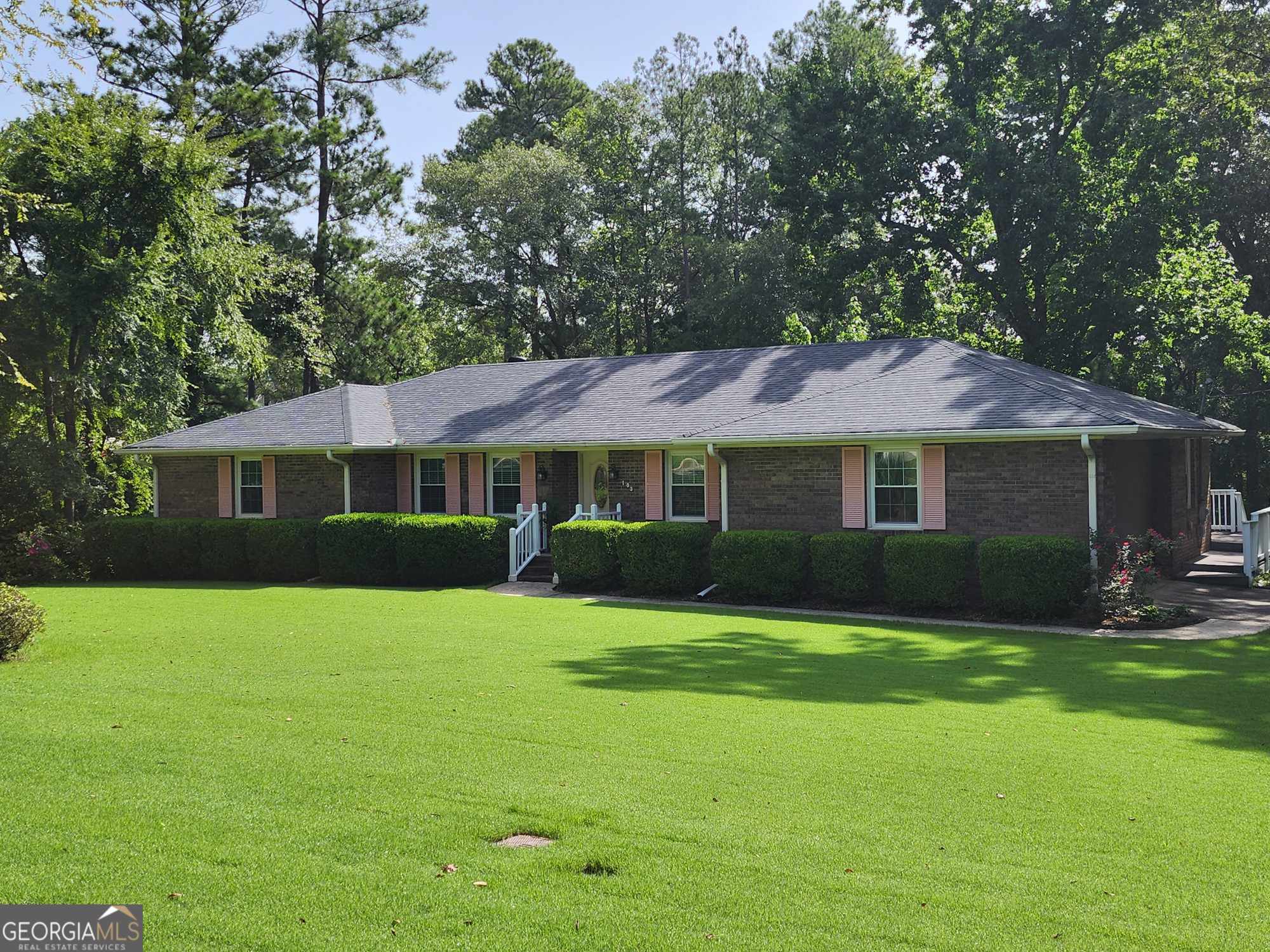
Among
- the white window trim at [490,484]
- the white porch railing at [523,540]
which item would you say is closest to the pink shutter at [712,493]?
the white porch railing at [523,540]

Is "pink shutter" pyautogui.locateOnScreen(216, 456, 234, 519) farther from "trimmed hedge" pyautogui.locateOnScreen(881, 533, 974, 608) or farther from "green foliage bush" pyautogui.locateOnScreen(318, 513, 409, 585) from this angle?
"trimmed hedge" pyautogui.locateOnScreen(881, 533, 974, 608)

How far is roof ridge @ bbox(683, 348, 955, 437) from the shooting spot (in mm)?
19562

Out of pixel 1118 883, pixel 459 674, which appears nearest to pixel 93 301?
pixel 459 674

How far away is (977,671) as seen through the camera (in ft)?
36.4

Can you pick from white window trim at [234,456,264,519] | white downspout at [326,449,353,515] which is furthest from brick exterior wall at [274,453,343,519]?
white window trim at [234,456,264,519]

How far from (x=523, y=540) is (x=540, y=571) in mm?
718

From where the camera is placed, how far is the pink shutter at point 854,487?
59.2 feet

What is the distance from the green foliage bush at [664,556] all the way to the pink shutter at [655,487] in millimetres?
1692

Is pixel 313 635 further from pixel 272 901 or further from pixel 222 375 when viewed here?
pixel 222 375

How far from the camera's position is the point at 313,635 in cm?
1284

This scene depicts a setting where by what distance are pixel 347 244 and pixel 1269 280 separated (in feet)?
92.7

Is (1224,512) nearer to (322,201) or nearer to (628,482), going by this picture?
(628,482)

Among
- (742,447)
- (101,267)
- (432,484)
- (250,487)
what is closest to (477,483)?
(432,484)

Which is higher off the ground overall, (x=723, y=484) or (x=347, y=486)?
(x=347, y=486)
